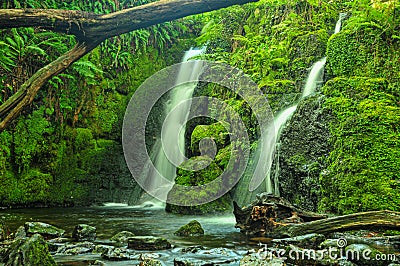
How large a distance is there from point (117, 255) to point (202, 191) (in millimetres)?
4707

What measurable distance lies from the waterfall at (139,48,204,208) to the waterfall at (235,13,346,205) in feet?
10.7

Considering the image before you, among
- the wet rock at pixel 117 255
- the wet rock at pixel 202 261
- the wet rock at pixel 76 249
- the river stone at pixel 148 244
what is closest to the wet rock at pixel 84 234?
the wet rock at pixel 76 249

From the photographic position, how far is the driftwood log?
15.7ft

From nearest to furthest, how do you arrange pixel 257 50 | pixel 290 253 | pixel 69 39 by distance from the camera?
pixel 290 253 < pixel 257 50 < pixel 69 39

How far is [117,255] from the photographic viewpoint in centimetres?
460

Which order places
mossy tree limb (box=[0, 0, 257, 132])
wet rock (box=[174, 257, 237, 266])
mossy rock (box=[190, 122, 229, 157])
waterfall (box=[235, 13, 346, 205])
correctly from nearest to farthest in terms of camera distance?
1. mossy tree limb (box=[0, 0, 257, 132])
2. wet rock (box=[174, 257, 237, 266])
3. waterfall (box=[235, 13, 346, 205])
4. mossy rock (box=[190, 122, 229, 157])

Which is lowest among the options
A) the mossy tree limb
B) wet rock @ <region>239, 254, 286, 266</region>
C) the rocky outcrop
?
wet rock @ <region>239, 254, 286, 266</region>

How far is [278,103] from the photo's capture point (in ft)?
31.2

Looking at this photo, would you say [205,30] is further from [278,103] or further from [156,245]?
[156,245]

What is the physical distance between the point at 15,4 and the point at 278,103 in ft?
23.6

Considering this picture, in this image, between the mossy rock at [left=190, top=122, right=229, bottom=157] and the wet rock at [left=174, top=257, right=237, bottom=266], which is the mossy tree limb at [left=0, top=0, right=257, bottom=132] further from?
the mossy rock at [left=190, top=122, right=229, bottom=157]

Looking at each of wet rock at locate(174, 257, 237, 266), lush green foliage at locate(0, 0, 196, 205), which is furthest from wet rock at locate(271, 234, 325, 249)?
lush green foliage at locate(0, 0, 196, 205)

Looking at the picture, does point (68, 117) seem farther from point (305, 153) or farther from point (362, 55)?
point (362, 55)

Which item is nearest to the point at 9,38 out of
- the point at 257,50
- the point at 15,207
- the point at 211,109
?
the point at 15,207
